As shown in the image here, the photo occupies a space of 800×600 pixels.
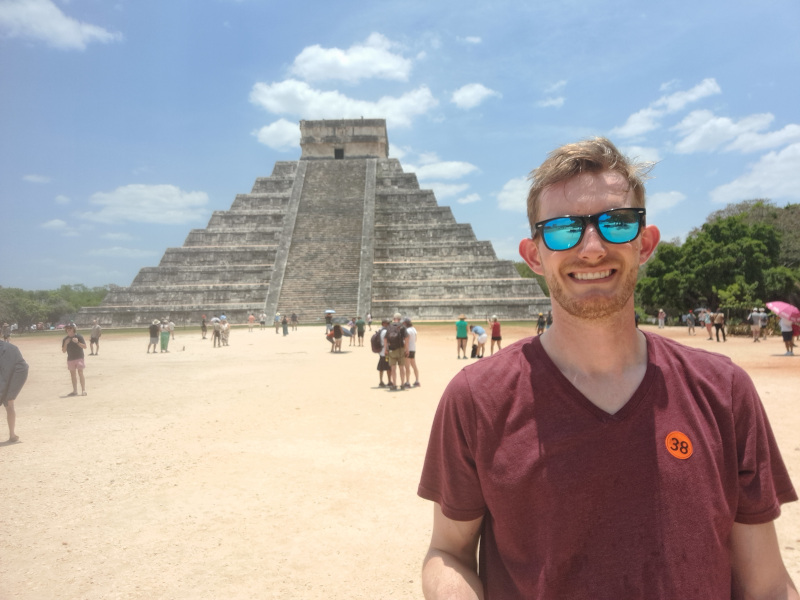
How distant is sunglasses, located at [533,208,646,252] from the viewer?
153 cm

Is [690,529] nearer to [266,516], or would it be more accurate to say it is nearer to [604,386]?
[604,386]

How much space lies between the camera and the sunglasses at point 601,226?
153 cm

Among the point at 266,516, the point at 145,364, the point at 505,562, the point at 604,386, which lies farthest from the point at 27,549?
the point at 145,364

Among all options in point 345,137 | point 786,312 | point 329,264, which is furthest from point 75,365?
point 345,137

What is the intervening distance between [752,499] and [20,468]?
647cm

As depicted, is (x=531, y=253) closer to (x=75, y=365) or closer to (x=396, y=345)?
(x=396, y=345)

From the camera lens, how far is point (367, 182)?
39.4 m

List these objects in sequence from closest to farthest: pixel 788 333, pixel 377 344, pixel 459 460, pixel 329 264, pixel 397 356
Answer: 1. pixel 459 460
2. pixel 397 356
3. pixel 377 344
4. pixel 788 333
5. pixel 329 264

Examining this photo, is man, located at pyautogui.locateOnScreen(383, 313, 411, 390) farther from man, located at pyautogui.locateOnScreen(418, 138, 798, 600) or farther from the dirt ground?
man, located at pyautogui.locateOnScreen(418, 138, 798, 600)

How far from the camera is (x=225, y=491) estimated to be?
5098mm

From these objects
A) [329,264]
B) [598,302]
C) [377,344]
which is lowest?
[377,344]

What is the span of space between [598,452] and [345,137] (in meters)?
44.5

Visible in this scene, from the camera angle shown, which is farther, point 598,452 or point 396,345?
point 396,345

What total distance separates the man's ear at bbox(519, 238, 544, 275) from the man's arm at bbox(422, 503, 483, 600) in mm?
726
